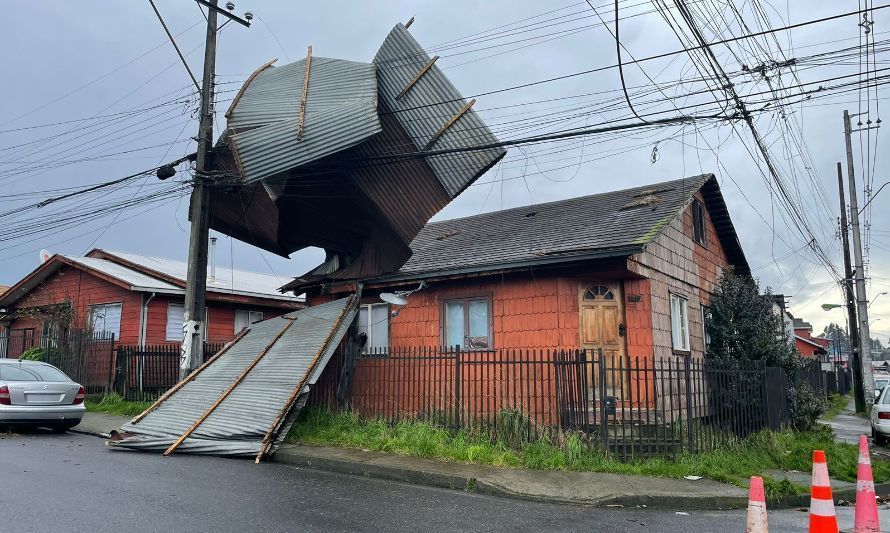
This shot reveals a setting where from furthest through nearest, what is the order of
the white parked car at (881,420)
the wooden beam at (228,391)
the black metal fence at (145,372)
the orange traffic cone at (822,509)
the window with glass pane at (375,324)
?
the black metal fence at (145,372) → the window with glass pane at (375,324) → the white parked car at (881,420) → the wooden beam at (228,391) → the orange traffic cone at (822,509)

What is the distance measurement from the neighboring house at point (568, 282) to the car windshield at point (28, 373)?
5484 mm

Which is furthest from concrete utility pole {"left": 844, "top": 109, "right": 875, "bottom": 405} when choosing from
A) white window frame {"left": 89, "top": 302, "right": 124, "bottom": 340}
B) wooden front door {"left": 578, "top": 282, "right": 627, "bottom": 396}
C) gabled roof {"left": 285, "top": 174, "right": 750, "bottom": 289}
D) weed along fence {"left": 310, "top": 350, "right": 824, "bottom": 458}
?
white window frame {"left": 89, "top": 302, "right": 124, "bottom": 340}

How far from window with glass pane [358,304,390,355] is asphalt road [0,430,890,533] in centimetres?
561

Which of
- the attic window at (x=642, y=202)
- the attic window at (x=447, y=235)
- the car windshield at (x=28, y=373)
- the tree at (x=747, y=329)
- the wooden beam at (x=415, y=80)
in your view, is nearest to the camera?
the car windshield at (x=28, y=373)

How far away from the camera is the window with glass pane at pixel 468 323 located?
12.5 m

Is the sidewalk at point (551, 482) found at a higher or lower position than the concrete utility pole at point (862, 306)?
lower

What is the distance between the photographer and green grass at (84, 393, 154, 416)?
46.5 feet

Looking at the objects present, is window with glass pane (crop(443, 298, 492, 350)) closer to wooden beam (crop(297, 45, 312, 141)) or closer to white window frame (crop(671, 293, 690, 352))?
white window frame (crop(671, 293, 690, 352))

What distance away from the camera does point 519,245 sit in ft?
42.7

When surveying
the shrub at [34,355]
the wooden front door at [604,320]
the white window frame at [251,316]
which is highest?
the white window frame at [251,316]

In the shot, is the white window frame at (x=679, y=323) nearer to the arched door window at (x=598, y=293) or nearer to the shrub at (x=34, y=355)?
the arched door window at (x=598, y=293)

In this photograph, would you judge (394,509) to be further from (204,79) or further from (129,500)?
(204,79)

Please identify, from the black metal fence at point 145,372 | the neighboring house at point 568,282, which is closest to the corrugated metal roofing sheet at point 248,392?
the neighboring house at point 568,282

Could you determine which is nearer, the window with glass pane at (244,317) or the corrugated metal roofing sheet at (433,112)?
the corrugated metal roofing sheet at (433,112)
